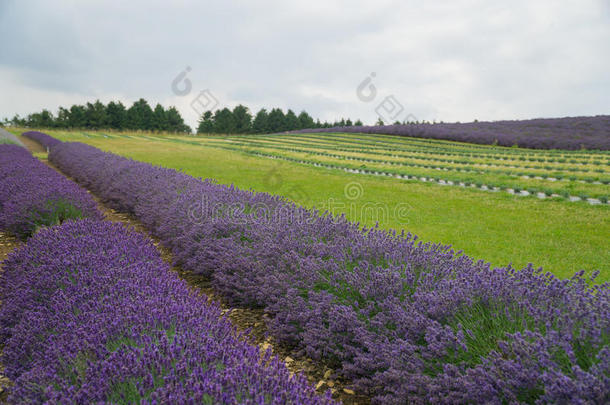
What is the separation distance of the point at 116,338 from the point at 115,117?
70615 mm

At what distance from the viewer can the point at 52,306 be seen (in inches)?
101

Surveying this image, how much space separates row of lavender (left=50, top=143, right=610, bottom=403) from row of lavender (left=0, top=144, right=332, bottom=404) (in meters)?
0.62

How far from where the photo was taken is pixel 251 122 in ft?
243

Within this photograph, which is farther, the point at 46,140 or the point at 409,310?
the point at 46,140

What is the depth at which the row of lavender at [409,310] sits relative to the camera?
5.98 feet

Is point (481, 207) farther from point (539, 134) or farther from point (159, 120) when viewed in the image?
point (159, 120)

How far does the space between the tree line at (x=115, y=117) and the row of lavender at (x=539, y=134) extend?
39497mm

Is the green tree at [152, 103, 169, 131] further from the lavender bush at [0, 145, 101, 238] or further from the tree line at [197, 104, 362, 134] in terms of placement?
the lavender bush at [0, 145, 101, 238]

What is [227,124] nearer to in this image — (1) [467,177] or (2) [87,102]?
(2) [87,102]

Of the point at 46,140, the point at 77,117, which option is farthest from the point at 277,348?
the point at 77,117

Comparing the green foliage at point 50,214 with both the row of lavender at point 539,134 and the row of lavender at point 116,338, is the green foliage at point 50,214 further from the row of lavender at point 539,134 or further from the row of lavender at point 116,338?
the row of lavender at point 539,134

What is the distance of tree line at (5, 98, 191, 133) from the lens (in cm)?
6322

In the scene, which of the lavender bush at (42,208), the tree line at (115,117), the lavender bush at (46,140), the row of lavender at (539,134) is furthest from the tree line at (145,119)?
the lavender bush at (42,208)

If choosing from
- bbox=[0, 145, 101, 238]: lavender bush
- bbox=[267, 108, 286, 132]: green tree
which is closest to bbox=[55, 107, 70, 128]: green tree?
bbox=[267, 108, 286, 132]: green tree
